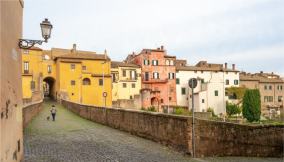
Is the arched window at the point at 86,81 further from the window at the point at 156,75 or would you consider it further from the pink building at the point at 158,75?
the window at the point at 156,75

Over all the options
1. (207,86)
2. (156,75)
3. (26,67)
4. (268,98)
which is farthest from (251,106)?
(26,67)

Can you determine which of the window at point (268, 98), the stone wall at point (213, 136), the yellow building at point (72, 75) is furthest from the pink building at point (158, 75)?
the stone wall at point (213, 136)

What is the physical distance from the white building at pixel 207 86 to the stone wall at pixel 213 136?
51520mm

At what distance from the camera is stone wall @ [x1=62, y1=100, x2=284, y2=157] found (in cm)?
1079

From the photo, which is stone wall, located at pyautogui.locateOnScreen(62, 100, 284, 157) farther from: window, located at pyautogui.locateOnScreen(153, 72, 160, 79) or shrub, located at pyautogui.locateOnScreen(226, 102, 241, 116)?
shrub, located at pyautogui.locateOnScreen(226, 102, 241, 116)

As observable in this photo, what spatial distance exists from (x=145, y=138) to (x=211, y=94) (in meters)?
54.2

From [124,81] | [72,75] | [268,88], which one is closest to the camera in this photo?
[72,75]

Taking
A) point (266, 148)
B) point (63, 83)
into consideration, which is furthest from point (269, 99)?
point (266, 148)

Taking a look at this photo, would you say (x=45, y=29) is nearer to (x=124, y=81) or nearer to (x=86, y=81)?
(x=86, y=81)

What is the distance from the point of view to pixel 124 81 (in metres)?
63.2

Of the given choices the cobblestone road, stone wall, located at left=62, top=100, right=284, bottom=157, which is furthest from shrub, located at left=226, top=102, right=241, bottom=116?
the cobblestone road

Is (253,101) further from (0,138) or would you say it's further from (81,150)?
(0,138)

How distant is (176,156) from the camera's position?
1038 cm

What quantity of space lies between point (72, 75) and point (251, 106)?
35739mm
